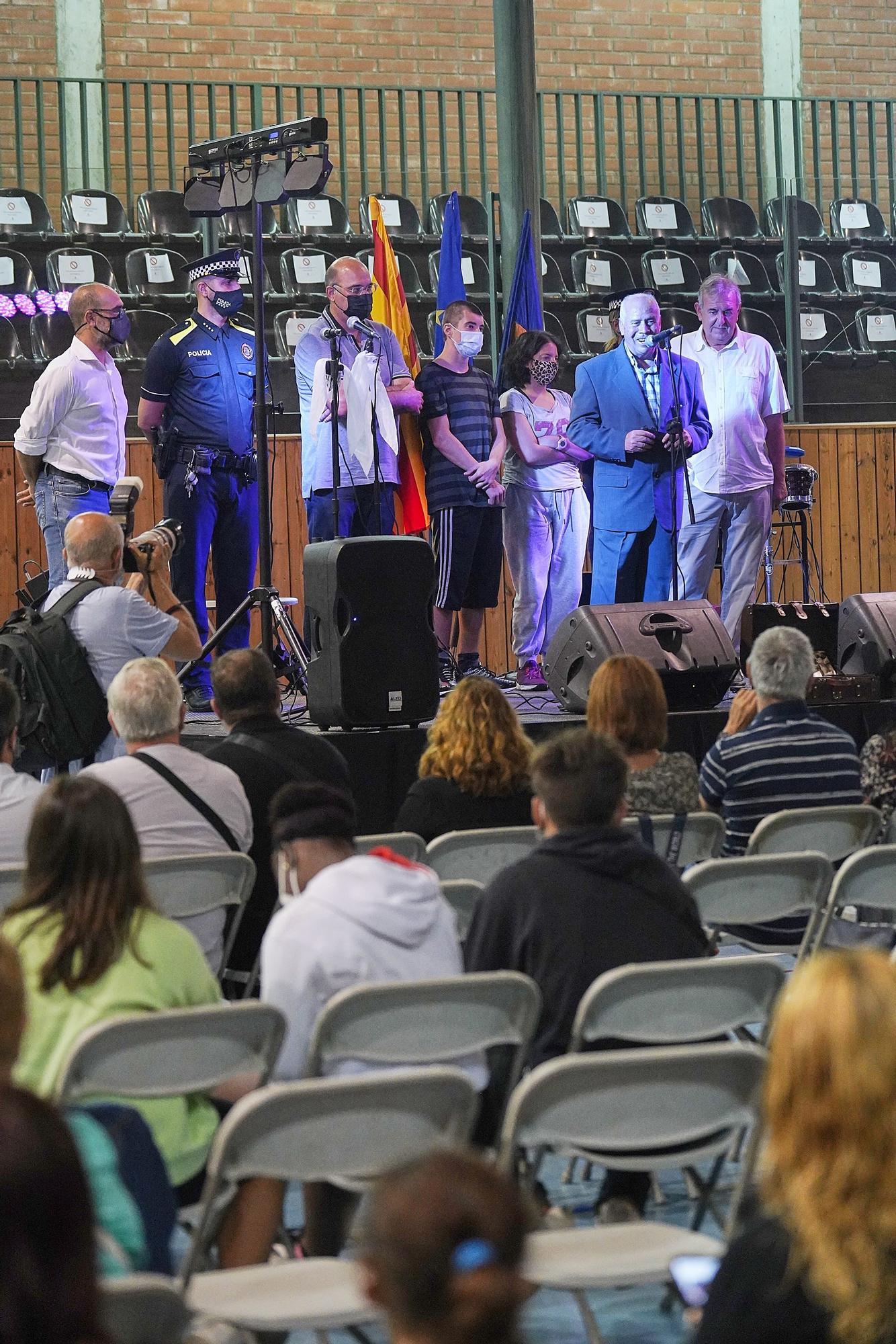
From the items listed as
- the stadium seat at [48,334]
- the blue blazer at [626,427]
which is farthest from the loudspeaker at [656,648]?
the stadium seat at [48,334]

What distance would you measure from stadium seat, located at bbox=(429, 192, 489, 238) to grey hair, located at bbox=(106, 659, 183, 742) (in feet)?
24.3

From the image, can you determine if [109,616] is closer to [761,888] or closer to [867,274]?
[761,888]

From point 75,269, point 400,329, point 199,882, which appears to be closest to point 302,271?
point 75,269

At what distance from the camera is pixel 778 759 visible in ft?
13.1

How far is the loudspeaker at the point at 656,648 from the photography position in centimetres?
605

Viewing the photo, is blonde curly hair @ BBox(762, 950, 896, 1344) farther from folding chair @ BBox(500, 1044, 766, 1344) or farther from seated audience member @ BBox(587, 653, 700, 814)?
seated audience member @ BBox(587, 653, 700, 814)

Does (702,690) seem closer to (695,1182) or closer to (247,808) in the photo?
(247,808)

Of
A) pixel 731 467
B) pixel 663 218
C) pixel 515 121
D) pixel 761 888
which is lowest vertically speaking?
pixel 761 888

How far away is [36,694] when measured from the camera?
4.82 meters

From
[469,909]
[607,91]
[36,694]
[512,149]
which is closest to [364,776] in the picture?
[36,694]

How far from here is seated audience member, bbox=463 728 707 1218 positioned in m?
2.65

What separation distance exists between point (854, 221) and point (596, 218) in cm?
184

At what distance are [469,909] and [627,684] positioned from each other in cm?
77

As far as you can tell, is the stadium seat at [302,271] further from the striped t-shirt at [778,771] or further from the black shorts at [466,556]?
the striped t-shirt at [778,771]
